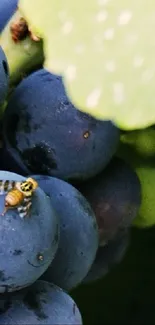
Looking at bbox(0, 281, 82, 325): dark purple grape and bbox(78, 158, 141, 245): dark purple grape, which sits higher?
bbox(0, 281, 82, 325): dark purple grape

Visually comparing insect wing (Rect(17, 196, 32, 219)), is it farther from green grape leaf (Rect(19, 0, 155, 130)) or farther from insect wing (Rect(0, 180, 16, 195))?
green grape leaf (Rect(19, 0, 155, 130))

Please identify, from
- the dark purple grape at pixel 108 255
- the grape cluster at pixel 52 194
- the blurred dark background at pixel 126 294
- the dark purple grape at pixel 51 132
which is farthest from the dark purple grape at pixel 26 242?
the blurred dark background at pixel 126 294

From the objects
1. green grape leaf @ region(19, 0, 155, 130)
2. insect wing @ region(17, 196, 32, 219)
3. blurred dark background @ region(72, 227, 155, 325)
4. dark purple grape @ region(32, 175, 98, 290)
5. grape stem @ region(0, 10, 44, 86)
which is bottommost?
blurred dark background @ region(72, 227, 155, 325)

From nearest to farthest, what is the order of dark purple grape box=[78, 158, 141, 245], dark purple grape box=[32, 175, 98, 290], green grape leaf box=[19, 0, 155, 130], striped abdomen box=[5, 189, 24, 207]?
green grape leaf box=[19, 0, 155, 130] → striped abdomen box=[5, 189, 24, 207] → dark purple grape box=[32, 175, 98, 290] → dark purple grape box=[78, 158, 141, 245]

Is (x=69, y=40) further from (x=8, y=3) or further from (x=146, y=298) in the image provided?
(x=146, y=298)

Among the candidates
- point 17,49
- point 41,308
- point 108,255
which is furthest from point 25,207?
point 108,255

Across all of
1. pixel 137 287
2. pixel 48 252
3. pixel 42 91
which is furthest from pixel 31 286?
pixel 137 287

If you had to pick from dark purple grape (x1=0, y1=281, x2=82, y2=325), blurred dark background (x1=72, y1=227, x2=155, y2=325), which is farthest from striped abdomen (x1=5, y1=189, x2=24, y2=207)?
blurred dark background (x1=72, y1=227, x2=155, y2=325)

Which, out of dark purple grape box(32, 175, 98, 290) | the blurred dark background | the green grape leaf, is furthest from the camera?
the blurred dark background
